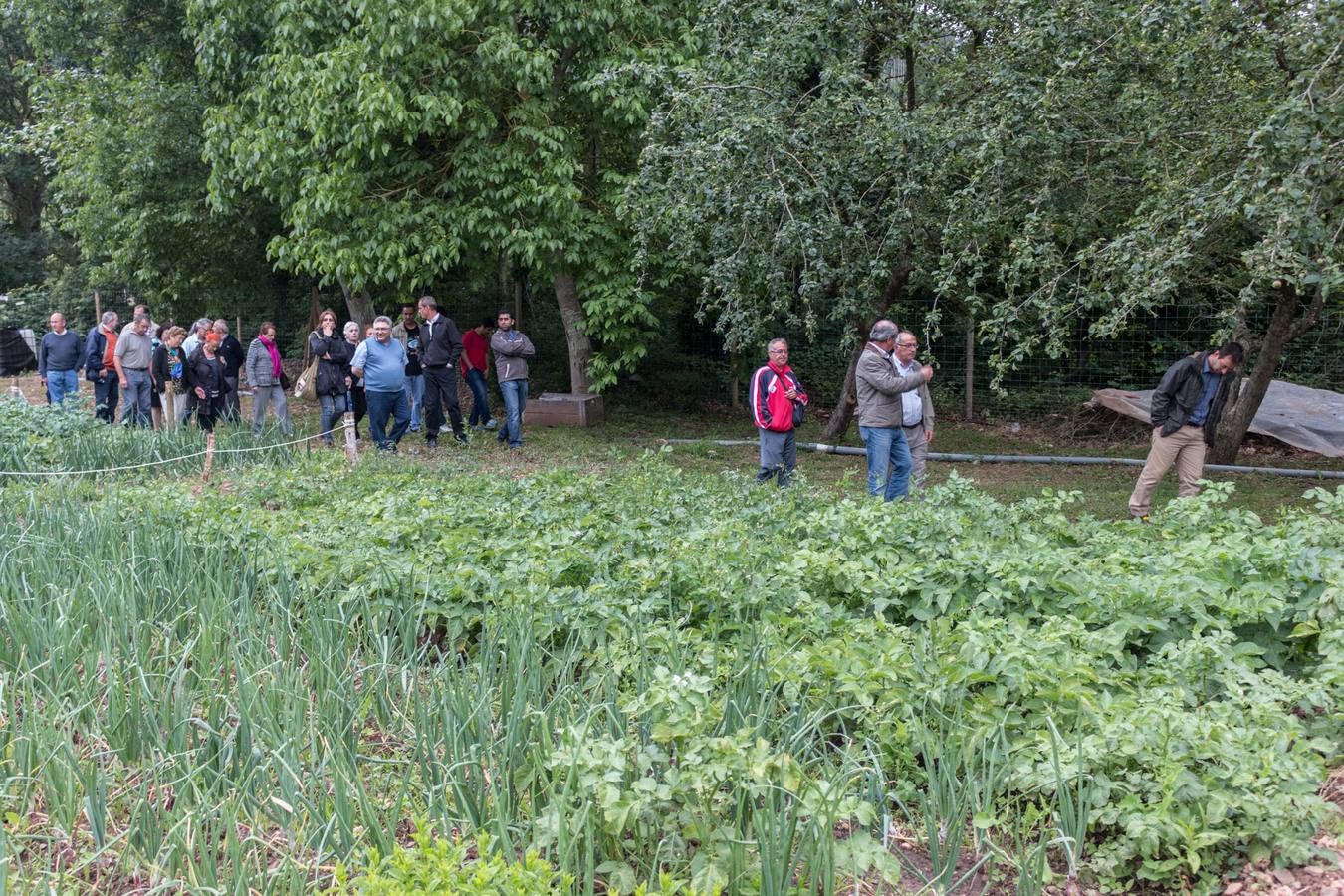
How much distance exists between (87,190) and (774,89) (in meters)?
12.0

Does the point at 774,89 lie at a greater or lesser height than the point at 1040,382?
greater

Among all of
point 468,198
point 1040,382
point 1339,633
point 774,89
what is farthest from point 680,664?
point 1040,382

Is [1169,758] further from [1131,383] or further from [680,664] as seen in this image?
[1131,383]

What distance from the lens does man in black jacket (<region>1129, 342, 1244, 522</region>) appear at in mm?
8305

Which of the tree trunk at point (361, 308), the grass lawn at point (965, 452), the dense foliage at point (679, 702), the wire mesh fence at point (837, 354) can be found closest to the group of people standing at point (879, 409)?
the grass lawn at point (965, 452)

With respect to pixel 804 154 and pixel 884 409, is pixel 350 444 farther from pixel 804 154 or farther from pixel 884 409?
pixel 804 154

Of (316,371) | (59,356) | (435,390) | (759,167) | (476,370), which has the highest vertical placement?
(759,167)

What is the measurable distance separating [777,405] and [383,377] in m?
4.15

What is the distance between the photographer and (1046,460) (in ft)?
40.7

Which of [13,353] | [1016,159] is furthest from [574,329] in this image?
[13,353]

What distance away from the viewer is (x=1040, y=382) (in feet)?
52.7

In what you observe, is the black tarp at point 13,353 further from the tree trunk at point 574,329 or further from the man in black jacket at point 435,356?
the man in black jacket at point 435,356

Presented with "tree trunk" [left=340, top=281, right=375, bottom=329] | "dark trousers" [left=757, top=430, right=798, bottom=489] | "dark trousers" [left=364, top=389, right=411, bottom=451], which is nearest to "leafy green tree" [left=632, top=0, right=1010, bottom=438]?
"dark trousers" [left=757, top=430, right=798, bottom=489]

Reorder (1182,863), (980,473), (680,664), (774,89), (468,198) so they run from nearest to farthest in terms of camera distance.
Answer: (1182,863) < (680,664) < (774,89) < (980,473) < (468,198)
